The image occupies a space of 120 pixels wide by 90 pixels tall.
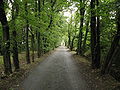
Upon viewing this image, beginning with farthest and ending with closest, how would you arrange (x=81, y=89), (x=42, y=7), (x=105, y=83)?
(x=42, y=7) < (x=105, y=83) < (x=81, y=89)

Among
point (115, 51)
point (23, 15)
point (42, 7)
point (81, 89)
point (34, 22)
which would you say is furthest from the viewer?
point (42, 7)

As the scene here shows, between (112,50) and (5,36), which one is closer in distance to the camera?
(112,50)

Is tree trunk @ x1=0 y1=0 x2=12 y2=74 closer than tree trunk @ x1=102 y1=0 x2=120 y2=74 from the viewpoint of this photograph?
No

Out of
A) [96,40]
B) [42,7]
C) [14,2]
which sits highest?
[42,7]

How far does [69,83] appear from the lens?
25.8ft

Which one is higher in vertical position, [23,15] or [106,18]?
[23,15]

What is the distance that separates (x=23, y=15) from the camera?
37.6 ft

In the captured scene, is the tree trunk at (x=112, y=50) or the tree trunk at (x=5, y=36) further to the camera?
the tree trunk at (x=5, y=36)

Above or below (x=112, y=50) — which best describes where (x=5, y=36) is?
above

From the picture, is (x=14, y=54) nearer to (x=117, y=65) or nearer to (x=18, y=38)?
(x=18, y=38)

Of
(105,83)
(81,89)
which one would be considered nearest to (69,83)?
(81,89)

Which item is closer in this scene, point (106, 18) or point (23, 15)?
point (106, 18)

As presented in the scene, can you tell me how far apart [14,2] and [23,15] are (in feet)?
4.04

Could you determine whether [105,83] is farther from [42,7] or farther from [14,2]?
[42,7]
